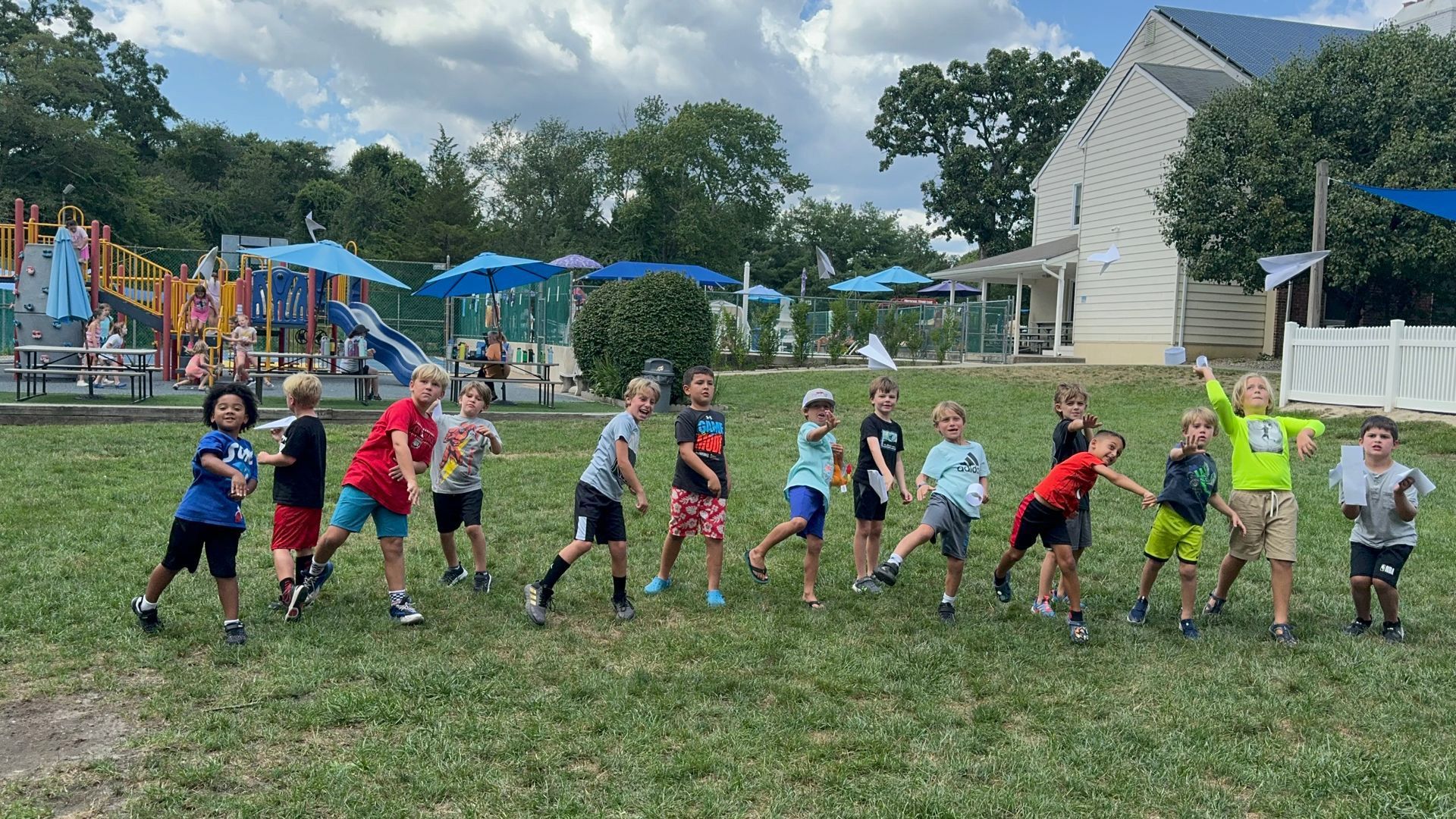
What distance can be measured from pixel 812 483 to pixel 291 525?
2937 millimetres

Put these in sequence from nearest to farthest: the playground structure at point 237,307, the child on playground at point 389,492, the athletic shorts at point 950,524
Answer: the child on playground at point 389,492 → the athletic shorts at point 950,524 → the playground structure at point 237,307

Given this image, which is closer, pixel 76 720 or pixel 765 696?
pixel 76 720

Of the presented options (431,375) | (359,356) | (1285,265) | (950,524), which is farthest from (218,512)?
(359,356)

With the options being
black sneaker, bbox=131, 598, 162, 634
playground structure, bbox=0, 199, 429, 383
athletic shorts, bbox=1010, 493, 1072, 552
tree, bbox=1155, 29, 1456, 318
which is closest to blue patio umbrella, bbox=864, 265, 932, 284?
tree, bbox=1155, 29, 1456, 318

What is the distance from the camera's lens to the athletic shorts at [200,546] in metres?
4.93

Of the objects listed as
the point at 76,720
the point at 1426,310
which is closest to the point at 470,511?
the point at 76,720

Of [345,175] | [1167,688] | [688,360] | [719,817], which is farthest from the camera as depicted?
[345,175]

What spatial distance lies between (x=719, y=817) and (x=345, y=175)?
244 ft

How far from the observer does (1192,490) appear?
5.44 meters

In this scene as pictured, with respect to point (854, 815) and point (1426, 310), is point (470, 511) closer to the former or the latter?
point (854, 815)

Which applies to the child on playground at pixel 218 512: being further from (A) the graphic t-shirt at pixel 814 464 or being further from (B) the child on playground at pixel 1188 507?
(B) the child on playground at pixel 1188 507

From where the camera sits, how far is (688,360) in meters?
17.3

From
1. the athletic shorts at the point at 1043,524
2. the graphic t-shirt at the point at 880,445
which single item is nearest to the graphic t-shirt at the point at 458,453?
the graphic t-shirt at the point at 880,445

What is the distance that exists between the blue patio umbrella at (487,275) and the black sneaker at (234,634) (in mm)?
13306
